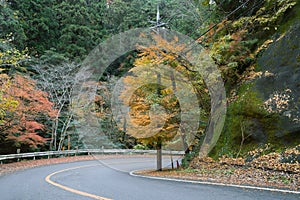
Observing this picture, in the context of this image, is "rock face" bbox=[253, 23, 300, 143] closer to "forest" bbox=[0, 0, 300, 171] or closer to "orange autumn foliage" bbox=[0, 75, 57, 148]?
"forest" bbox=[0, 0, 300, 171]

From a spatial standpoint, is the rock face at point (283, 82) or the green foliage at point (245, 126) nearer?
the rock face at point (283, 82)

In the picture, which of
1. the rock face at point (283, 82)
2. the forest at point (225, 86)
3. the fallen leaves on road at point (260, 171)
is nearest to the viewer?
the fallen leaves on road at point (260, 171)

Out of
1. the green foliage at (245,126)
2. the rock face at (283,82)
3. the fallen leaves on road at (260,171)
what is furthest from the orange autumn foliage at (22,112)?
the rock face at (283,82)

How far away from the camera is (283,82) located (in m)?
9.94

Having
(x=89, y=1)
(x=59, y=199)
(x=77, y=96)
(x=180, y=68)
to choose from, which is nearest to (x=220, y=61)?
(x=180, y=68)

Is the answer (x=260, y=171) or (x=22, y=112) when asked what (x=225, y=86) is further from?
(x=22, y=112)

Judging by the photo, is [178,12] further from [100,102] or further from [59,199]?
[59,199]

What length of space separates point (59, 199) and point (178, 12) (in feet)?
81.6

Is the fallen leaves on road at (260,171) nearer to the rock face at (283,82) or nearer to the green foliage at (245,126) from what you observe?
the green foliage at (245,126)

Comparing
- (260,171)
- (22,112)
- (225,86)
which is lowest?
(260,171)

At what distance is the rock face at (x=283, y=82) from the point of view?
29.9ft

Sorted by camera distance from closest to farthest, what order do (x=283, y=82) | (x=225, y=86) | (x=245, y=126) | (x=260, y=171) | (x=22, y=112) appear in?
(x=260, y=171), (x=283, y=82), (x=245, y=126), (x=225, y=86), (x=22, y=112)

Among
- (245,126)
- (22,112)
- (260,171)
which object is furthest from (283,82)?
(22,112)

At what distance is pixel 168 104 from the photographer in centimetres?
1305
